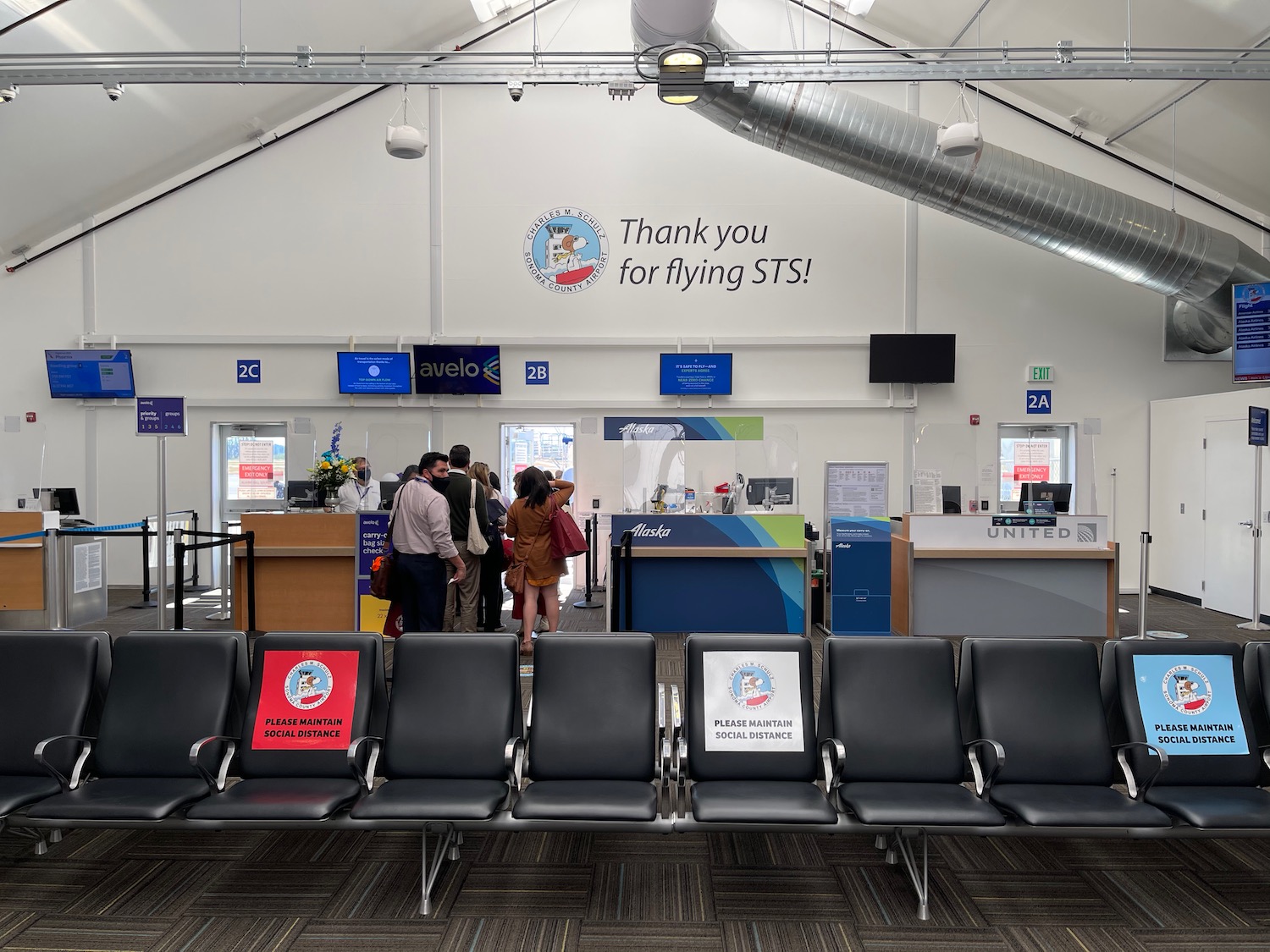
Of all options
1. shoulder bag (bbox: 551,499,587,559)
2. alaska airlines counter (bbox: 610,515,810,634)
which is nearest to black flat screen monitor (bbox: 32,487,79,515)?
shoulder bag (bbox: 551,499,587,559)

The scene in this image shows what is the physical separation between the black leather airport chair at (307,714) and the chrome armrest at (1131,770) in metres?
2.75

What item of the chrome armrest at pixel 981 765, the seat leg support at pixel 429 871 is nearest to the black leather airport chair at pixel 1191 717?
the chrome armrest at pixel 981 765

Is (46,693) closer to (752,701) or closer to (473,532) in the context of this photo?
(752,701)

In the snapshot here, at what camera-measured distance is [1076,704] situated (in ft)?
9.79

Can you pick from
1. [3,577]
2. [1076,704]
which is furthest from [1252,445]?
[3,577]

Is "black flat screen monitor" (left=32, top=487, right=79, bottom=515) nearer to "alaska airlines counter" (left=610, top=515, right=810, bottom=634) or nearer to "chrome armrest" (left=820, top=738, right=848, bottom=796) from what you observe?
"alaska airlines counter" (left=610, top=515, right=810, bottom=634)

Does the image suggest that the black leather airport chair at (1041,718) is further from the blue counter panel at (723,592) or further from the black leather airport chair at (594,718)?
the blue counter panel at (723,592)

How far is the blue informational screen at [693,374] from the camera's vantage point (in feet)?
30.1

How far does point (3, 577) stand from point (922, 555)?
782 cm

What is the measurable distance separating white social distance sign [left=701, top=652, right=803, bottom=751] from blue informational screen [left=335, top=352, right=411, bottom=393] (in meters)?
7.10

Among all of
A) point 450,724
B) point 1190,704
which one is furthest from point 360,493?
point 1190,704

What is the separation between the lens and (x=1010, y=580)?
6699mm

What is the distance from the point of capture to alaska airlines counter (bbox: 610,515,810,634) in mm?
6695

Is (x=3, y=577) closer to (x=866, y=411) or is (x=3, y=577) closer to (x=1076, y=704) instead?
(x=1076, y=704)
